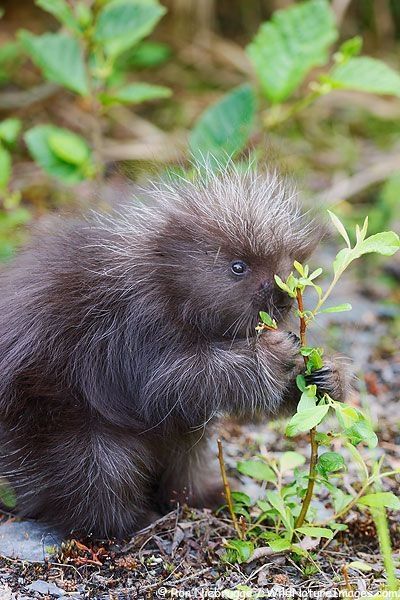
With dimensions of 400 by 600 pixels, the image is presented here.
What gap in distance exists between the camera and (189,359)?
12.1 ft

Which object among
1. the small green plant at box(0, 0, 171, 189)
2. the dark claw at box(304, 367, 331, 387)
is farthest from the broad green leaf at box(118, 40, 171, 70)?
the dark claw at box(304, 367, 331, 387)

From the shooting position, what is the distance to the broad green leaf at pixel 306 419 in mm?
3117

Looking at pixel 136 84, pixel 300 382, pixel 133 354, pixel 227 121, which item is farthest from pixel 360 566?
pixel 136 84

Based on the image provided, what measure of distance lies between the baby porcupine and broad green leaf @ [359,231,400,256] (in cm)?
61

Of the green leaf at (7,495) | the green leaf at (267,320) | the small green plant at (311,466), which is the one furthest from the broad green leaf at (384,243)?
the green leaf at (7,495)

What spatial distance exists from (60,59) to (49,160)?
645mm

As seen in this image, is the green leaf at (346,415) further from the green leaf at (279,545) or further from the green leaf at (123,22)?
the green leaf at (123,22)

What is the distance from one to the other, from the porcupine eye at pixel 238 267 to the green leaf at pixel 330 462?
836mm

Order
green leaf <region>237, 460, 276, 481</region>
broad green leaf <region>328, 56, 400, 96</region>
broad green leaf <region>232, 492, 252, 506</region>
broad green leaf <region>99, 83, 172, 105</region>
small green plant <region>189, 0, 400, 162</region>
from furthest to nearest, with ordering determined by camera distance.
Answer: small green plant <region>189, 0, 400, 162</region>, broad green leaf <region>99, 83, 172, 105</region>, broad green leaf <region>328, 56, 400, 96</region>, broad green leaf <region>232, 492, 252, 506</region>, green leaf <region>237, 460, 276, 481</region>

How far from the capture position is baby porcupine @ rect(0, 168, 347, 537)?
3682mm

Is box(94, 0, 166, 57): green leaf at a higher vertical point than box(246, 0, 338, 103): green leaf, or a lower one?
higher

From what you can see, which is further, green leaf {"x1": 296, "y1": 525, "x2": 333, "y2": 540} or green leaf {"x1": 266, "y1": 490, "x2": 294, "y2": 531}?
green leaf {"x1": 266, "y1": 490, "x2": 294, "y2": 531}

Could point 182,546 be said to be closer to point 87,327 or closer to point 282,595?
point 282,595

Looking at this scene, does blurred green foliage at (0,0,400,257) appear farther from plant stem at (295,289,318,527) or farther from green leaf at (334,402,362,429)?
green leaf at (334,402,362,429)
